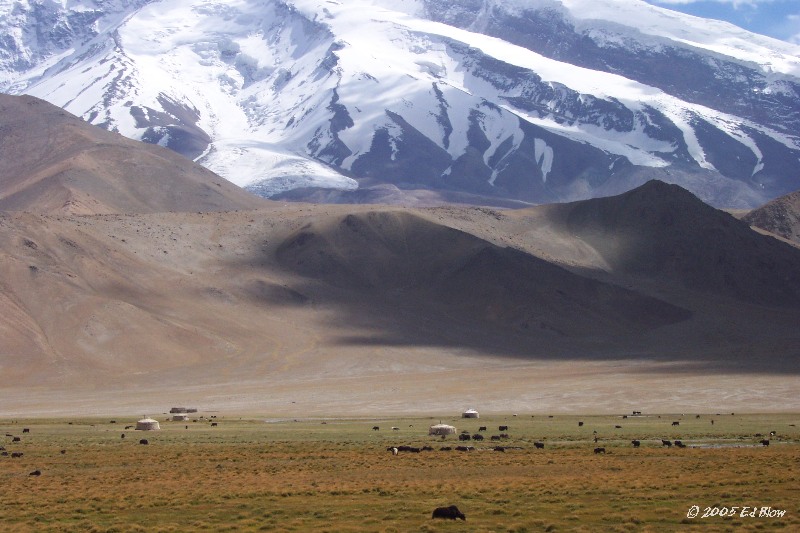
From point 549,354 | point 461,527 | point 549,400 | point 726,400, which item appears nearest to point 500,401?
point 549,400

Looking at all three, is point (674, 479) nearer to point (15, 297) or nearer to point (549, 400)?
point (549, 400)

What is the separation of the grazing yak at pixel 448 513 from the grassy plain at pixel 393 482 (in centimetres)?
33

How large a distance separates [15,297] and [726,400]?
92.0 meters

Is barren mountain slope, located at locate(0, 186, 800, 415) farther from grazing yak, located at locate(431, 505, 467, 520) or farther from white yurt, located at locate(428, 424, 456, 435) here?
grazing yak, located at locate(431, 505, 467, 520)

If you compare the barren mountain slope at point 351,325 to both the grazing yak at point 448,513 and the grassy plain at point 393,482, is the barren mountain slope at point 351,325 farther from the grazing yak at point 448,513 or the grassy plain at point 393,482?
the grazing yak at point 448,513

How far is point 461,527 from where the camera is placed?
3114 cm

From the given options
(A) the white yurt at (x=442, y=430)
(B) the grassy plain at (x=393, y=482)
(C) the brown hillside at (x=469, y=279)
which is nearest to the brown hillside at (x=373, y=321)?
(C) the brown hillside at (x=469, y=279)
